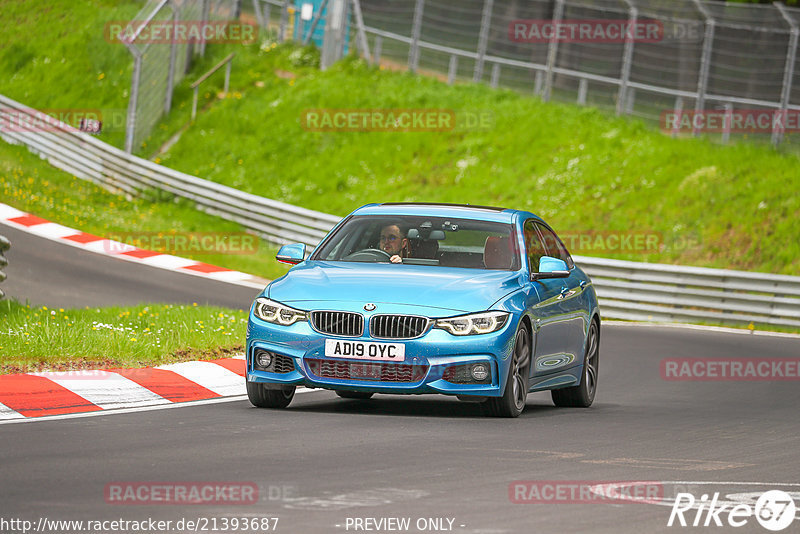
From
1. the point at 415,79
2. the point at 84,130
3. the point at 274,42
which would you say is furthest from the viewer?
the point at 274,42

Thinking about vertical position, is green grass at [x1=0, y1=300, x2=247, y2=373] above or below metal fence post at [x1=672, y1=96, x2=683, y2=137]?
below

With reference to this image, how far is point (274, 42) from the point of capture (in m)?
40.1

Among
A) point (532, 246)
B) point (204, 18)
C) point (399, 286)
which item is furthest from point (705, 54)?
point (399, 286)

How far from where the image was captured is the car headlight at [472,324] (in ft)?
31.5

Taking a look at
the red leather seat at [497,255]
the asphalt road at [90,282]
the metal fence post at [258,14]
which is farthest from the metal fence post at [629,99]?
the red leather seat at [497,255]

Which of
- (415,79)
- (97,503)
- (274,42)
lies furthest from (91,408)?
(274,42)

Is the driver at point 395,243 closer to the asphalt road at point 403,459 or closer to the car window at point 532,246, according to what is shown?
the car window at point 532,246

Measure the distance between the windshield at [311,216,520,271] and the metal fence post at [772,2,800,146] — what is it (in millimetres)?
17623

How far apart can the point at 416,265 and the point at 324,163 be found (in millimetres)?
22818

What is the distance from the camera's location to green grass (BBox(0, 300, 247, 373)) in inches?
452

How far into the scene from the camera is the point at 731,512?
666 centimetres

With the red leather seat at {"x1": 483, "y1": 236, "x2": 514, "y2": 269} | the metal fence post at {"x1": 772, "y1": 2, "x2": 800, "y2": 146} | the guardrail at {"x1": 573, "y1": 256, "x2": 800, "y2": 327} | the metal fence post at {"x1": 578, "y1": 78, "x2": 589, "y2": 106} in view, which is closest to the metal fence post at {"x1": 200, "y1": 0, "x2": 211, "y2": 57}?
the metal fence post at {"x1": 578, "y1": 78, "x2": 589, "y2": 106}

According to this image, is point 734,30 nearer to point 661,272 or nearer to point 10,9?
point 661,272

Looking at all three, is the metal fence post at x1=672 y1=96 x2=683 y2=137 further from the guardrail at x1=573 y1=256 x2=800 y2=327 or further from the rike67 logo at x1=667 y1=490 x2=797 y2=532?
the rike67 logo at x1=667 y1=490 x2=797 y2=532
